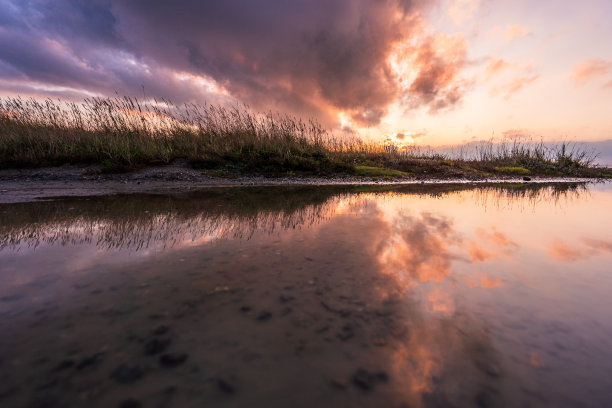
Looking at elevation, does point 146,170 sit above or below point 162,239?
above

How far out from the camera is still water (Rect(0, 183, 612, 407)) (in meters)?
1.03

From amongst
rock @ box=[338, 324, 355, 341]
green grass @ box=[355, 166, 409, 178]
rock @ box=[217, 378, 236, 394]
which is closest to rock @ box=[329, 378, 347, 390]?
rock @ box=[338, 324, 355, 341]

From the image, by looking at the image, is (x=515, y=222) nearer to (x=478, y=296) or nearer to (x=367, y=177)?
(x=478, y=296)

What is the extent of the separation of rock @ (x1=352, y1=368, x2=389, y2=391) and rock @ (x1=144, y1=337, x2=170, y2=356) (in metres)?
0.89

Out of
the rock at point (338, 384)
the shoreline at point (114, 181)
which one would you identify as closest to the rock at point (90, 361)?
the rock at point (338, 384)

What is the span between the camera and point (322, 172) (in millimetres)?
11445

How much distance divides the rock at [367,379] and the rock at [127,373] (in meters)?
0.89

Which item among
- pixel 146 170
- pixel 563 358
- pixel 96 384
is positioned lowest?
pixel 563 358

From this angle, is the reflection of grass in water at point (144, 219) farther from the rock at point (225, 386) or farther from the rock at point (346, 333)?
the rock at point (225, 386)

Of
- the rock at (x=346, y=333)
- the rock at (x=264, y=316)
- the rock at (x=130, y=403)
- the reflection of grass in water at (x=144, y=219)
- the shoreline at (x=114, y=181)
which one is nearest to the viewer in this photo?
the rock at (x=130, y=403)

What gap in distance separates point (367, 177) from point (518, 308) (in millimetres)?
10346

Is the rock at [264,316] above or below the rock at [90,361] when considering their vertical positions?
below

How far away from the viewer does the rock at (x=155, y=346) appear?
1.22 meters

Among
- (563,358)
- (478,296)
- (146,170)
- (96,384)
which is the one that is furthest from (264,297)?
(146,170)
